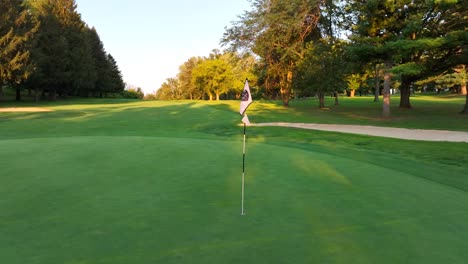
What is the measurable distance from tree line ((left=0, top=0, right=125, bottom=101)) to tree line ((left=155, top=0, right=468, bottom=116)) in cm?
2217

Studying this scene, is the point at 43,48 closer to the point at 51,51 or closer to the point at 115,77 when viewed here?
the point at 51,51

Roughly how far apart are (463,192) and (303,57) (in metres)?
27.3

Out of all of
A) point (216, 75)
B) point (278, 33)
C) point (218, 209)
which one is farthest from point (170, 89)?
point (218, 209)

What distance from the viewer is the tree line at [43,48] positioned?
36812 mm

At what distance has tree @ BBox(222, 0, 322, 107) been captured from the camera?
30906 millimetres

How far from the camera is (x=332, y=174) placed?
6422mm

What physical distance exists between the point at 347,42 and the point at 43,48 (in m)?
38.4

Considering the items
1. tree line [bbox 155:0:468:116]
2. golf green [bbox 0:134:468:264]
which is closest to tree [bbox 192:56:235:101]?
tree line [bbox 155:0:468:116]

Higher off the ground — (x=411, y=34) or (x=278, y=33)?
(x=278, y=33)

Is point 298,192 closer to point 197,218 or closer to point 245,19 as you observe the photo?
point 197,218

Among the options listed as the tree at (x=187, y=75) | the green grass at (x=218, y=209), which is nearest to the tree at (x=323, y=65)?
the green grass at (x=218, y=209)

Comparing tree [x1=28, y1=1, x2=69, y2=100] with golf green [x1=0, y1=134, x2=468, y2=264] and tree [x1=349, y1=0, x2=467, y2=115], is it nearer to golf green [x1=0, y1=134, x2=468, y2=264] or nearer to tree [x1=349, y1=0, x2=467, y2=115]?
tree [x1=349, y1=0, x2=467, y2=115]

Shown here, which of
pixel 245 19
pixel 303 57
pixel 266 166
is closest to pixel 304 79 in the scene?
pixel 303 57

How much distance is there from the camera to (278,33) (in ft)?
108
